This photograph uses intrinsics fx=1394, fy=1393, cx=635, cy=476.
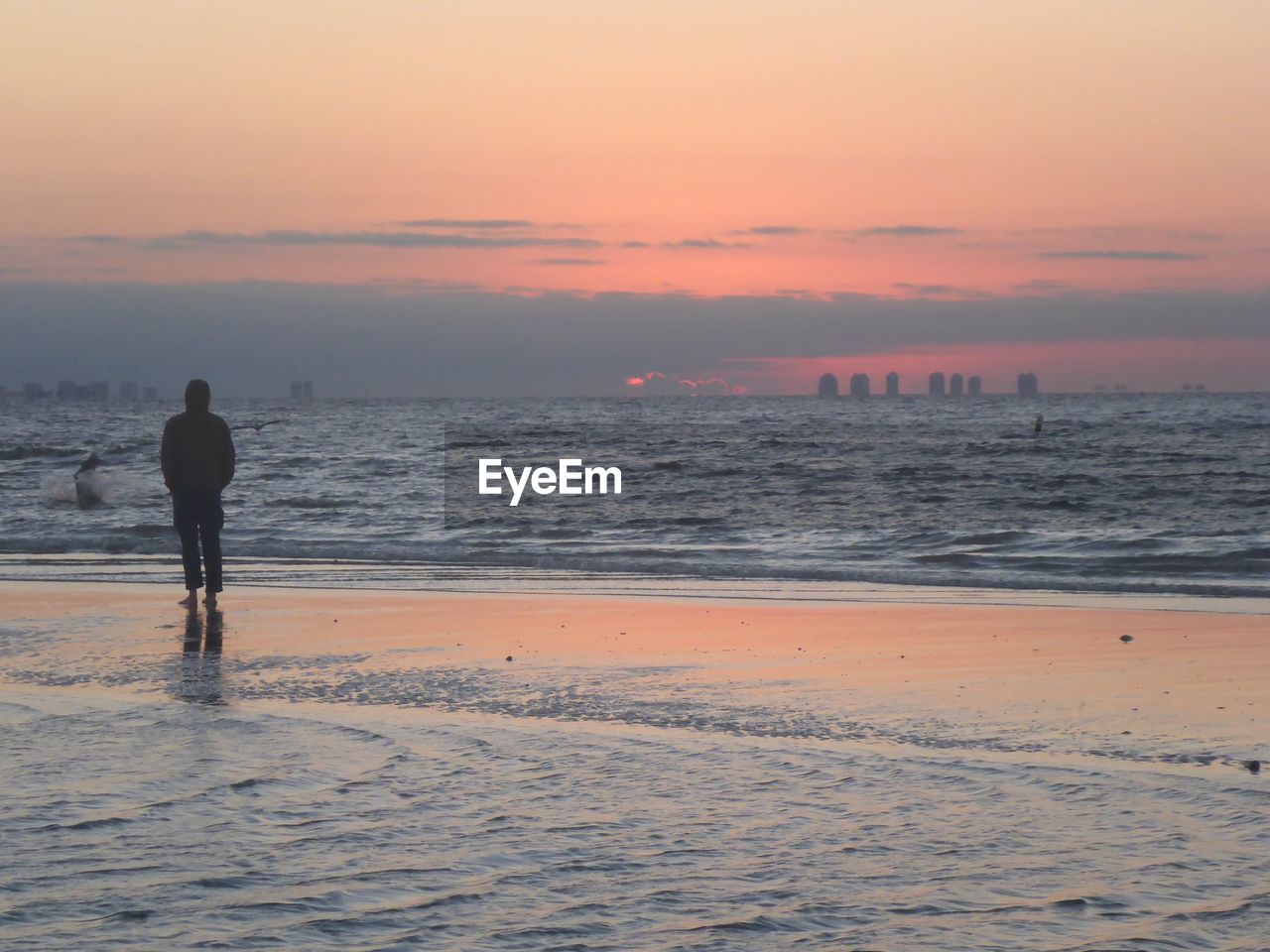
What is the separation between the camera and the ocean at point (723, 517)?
47.9 ft

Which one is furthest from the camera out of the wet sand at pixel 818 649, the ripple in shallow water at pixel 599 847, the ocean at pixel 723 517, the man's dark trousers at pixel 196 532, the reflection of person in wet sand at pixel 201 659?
the ocean at pixel 723 517

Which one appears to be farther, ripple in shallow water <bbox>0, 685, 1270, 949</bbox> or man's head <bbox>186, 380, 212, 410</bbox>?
man's head <bbox>186, 380, 212, 410</bbox>

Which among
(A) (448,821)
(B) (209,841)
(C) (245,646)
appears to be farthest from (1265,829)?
(C) (245,646)

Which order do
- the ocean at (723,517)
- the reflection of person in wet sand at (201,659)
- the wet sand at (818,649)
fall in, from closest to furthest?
the wet sand at (818,649) < the reflection of person in wet sand at (201,659) < the ocean at (723,517)

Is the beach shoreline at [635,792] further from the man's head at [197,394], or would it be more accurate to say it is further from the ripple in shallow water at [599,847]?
the man's head at [197,394]

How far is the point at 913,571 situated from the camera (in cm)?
1409

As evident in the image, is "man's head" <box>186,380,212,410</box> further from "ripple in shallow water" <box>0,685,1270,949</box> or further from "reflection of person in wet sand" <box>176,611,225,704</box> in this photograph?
"ripple in shallow water" <box>0,685,1270,949</box>

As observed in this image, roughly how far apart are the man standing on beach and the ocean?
1.72 m

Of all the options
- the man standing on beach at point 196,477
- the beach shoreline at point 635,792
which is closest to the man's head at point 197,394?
the man standing on beach at point 196,477

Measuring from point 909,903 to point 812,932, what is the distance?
1.07ft

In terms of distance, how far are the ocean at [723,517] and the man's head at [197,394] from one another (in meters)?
2.31

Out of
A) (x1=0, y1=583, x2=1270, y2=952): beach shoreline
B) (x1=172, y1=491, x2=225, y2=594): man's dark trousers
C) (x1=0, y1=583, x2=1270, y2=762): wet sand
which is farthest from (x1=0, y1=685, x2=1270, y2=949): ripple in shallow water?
(x1=172, y1=491, x2=225, y2=594): man's dark trousers

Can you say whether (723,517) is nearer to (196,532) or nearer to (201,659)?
(196,532)

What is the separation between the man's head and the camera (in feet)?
37.9
